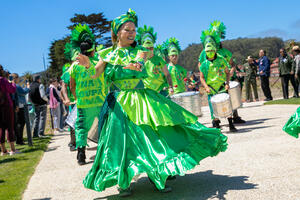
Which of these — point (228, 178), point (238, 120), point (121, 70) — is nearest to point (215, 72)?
point (238, 120)

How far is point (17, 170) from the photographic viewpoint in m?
6.70

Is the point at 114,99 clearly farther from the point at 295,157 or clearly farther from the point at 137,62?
the point at 295,157

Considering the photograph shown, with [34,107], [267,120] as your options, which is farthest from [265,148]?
[34,107]

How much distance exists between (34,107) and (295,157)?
989 centimetres

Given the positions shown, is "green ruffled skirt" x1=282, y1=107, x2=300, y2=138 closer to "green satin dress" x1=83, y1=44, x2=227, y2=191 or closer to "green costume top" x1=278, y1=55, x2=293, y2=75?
"green satin dress" x1=83, y1=44, x2=227, y2=191

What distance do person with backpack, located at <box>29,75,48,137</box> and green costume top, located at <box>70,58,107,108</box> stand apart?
5882 millimetres

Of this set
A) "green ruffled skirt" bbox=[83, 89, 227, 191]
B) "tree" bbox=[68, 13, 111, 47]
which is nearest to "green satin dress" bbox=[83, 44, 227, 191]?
"green ruffled skirt" bbox=[83, 89, 227, 191]

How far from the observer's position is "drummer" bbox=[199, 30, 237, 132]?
26.6ft

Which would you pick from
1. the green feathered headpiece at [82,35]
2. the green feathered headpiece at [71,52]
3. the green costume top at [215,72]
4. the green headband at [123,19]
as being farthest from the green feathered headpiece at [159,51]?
the green headband at [123,19]

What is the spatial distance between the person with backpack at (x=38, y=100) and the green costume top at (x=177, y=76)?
15.6 feet

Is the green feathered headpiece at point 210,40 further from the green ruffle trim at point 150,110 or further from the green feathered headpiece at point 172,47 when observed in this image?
the green ruffle trim at point 150,110

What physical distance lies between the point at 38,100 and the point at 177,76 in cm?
529

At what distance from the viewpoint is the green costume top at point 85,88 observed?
6.54m

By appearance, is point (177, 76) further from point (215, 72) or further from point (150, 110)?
point (150, 110)
